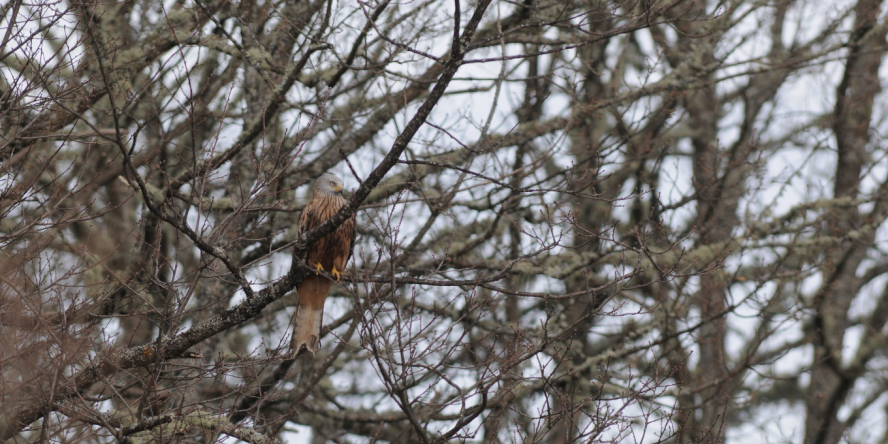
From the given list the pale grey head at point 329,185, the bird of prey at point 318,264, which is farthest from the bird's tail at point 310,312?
the pale grey head at point 329,185

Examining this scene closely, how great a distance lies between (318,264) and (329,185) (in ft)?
2.44

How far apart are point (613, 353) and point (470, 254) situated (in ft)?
6.18

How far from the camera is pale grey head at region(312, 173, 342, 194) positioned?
5527 millimetres

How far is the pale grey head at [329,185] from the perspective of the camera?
5.53 m

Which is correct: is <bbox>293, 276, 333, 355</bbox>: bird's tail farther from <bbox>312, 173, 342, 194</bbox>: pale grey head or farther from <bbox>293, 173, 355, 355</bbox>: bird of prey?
<bbox>312, 173, 342, 194</bbox>: pale grey head

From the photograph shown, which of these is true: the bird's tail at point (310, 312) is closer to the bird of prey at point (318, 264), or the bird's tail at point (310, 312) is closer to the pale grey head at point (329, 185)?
the bird of prey at point (318, 264)

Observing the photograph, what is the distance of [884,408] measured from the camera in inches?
456

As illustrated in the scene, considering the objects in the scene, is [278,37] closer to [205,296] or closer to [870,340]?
[205,296]

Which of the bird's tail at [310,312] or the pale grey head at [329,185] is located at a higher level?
the pale grey head at [329,185]

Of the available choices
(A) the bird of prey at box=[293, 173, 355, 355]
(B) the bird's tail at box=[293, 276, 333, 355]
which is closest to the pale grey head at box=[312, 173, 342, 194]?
(A) the bird of prey at box=[293, 173, 355, 355]

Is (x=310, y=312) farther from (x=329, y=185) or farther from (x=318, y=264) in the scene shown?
(x=329, y=185)

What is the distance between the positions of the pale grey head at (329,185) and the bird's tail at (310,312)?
0.71 metres

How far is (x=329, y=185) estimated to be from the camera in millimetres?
5566

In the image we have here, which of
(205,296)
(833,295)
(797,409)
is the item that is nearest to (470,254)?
(205,296)
